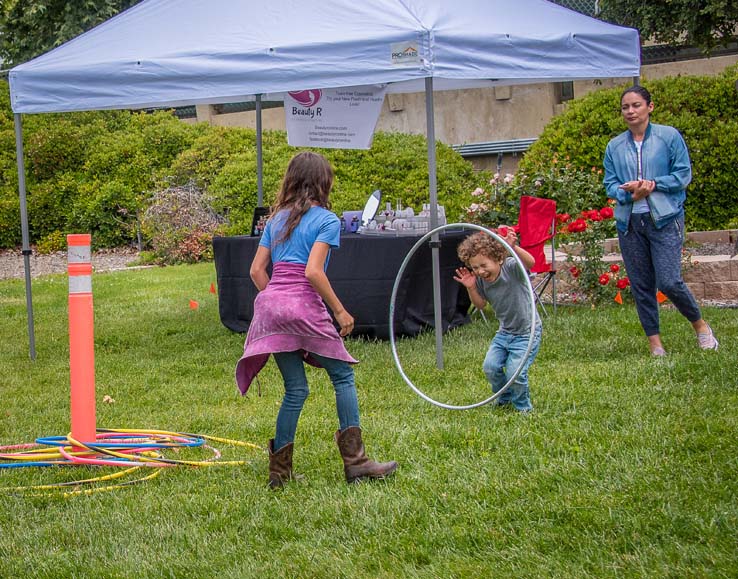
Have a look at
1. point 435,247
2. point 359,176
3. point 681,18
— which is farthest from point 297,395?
point 359,176

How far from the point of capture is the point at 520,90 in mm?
16594

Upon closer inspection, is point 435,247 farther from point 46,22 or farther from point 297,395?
point 46,22

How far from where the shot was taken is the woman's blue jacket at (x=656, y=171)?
6242 mm

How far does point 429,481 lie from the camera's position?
163 inches

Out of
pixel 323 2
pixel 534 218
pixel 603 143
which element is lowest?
pixel 534 218

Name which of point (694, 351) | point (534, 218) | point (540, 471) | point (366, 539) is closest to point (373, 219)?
point (534, 218)

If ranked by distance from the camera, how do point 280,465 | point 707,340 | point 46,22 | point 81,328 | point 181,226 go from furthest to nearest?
point 46,22 → point 181,226 → point 707,340 → point 81,328 → point 280,465

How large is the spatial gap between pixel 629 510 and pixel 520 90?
45.3ft

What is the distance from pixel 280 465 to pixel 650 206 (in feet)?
10.8

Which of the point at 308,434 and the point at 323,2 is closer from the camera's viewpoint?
the point at 308,434

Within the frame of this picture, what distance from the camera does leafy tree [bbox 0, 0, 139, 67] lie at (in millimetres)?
19984

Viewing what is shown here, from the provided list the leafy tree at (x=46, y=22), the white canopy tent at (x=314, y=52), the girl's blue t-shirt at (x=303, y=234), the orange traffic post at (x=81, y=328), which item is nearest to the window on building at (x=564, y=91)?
the white canopy tent at (x=314, y=52)

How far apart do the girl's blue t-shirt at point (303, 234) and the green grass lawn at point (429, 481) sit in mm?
1034

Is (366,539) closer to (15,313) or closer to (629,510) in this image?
(629,510)
